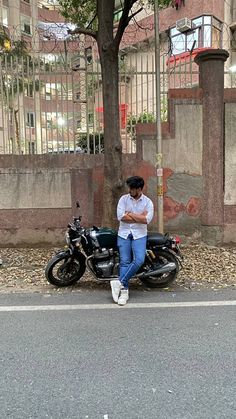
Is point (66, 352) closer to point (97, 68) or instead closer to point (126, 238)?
point (126, 238)

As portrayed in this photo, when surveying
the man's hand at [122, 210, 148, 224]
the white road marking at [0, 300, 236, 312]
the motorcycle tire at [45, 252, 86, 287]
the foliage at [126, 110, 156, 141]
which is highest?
the foliage at [126, 110, 156, 141]

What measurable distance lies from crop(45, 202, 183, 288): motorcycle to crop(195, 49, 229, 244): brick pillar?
2.56 metres

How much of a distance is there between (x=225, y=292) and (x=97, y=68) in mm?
4976

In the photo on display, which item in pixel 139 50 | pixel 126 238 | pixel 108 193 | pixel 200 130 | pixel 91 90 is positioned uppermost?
pixel 139 50

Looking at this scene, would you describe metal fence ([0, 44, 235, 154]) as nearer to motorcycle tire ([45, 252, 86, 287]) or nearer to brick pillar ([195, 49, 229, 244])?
brick pillar ([195, 49, 229, 244])

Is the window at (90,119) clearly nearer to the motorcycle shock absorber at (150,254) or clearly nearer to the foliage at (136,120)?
the foliage at (136,120)

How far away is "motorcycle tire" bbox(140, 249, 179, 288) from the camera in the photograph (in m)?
5.80

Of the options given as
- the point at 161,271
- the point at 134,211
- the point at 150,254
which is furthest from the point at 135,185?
the point at 161,271

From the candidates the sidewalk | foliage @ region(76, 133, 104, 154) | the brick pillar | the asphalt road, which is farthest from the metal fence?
the asphalt road

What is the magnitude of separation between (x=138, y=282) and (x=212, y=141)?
332 cm

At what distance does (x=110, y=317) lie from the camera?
4777mm

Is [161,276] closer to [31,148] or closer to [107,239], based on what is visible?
[107,239]

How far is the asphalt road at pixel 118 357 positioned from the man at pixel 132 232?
1.13 feet

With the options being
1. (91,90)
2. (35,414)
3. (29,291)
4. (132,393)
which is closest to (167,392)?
(132,393)
